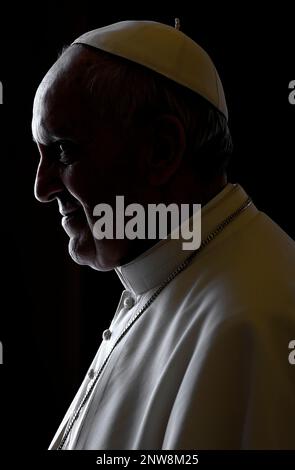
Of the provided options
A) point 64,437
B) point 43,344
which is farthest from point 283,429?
point 43,344

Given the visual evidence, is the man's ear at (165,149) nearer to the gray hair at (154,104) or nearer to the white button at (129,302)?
the gray hair at (154,104)

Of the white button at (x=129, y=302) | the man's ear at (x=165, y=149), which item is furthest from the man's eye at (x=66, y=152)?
the white button at (x=129, y=302)

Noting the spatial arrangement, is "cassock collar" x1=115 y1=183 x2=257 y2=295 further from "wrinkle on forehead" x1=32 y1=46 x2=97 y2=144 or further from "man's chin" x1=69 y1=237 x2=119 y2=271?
"wrinkle on forehead" x1=32 y1=46 x2=97 y2=144

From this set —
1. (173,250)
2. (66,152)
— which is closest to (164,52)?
(66,152)

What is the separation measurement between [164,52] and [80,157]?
0.29 meters

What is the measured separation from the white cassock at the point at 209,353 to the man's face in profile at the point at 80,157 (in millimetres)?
97

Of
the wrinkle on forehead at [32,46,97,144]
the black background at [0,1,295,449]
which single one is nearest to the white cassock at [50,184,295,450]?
the wrinkle on forehead at [32,46,97,144]

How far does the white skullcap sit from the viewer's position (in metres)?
1.46

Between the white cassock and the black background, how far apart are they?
49.1 inches

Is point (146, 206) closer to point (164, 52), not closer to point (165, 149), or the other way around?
point (165, 149)

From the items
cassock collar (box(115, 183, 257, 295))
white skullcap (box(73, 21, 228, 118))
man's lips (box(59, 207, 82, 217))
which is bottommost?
cassock collar (box(115, 183, 257, 295))

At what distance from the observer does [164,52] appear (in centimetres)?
154

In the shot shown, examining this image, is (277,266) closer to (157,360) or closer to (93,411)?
(157,360)

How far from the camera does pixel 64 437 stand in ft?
4.99
